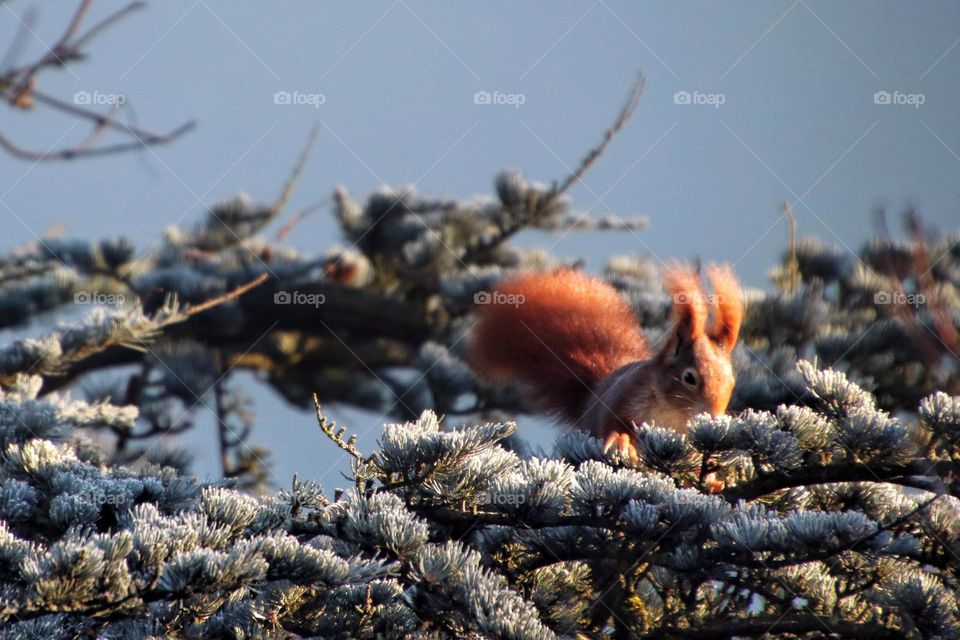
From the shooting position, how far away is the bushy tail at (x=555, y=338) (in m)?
1.96

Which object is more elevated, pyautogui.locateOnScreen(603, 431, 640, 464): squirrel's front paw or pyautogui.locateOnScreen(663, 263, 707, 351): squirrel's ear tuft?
pyautogui.locateOnScreen(663, 263, 707, 351): squirrel's ear tuft

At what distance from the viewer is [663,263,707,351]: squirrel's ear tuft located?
173 cm

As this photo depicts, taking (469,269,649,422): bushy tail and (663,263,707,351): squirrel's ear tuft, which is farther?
(469,269,649,422): bushy tail

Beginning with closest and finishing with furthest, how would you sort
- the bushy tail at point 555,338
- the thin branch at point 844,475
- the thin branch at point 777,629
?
the thin branch at point 777,629, the thin branch at point 844,475, the bushy tail at point 555,338

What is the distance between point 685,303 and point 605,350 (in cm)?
31

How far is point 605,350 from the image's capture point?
2.01 m

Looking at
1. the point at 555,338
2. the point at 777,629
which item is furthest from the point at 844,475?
the point at 555,338

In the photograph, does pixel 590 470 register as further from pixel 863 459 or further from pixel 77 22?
pixel 77 22

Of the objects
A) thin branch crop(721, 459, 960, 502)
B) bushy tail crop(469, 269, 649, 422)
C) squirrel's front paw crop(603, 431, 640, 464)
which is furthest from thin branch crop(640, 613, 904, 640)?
bushy tail crop(469, 269, 649, 422)

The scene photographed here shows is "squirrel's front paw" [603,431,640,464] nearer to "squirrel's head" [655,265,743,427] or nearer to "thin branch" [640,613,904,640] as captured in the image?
"squirrel's head" [655,265,743,427]

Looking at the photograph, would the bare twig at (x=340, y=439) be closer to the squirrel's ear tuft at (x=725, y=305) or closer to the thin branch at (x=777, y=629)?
the thin branch at (x=777, y=629)

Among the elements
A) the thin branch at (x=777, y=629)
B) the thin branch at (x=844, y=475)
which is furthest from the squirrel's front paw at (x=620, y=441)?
the thin branch at (x=777, y=629)

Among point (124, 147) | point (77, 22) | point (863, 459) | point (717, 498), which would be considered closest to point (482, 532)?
point (717, 498)

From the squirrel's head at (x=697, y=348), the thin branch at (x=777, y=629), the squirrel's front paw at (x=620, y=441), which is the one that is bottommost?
the thin branch at (x=777, y=629)
